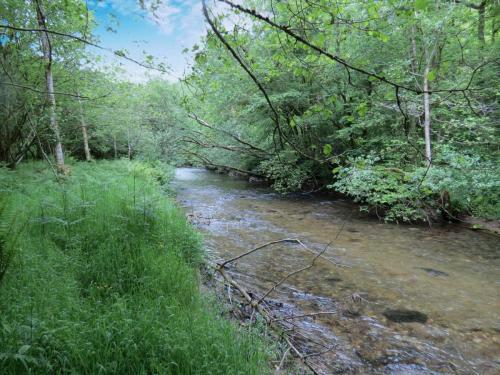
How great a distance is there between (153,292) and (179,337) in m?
0.99

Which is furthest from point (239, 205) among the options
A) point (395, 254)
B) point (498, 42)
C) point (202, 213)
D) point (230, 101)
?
point (498, 42)

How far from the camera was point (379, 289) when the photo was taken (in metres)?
5.47

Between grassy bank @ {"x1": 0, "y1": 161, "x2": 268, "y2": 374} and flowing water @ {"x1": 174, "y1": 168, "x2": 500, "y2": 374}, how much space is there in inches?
52.8

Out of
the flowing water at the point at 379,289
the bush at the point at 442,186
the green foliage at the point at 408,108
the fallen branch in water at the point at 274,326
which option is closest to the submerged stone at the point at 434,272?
the flowing water at the point at 379,289

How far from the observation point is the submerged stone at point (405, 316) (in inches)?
177

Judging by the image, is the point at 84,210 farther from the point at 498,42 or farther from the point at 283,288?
the point at 498,42

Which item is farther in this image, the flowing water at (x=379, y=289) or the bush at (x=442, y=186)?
the bush at (x=442, y=186)

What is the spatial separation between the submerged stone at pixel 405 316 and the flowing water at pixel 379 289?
0.02 m

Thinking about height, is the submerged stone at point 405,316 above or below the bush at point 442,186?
below

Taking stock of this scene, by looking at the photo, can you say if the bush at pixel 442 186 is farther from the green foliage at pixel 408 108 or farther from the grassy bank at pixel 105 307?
the grassy bank at pixel 105 307

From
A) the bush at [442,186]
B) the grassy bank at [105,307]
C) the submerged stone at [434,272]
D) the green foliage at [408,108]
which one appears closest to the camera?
the grassy bank at [105,307]

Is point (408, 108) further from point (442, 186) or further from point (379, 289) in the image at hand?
point (379, 289)

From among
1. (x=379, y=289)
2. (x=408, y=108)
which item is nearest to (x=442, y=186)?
(x=408, y=108)

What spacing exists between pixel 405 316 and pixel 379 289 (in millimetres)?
876
